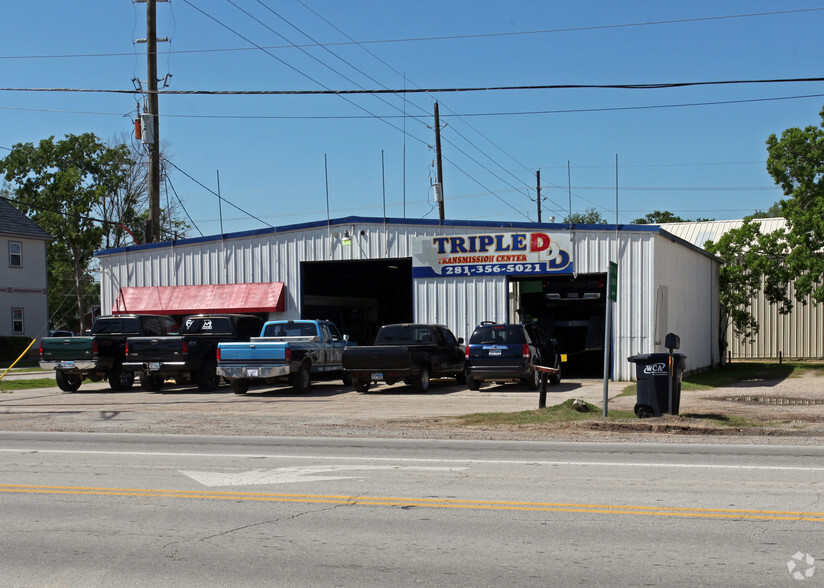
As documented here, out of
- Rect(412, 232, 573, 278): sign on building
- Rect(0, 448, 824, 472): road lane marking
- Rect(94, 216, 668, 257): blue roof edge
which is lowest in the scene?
Rect(0, 448, 824, 472): road lane marking

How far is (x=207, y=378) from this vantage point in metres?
24.8

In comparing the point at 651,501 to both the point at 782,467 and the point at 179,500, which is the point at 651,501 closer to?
the point at 782,467

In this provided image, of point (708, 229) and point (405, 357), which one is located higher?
point (708, 229)

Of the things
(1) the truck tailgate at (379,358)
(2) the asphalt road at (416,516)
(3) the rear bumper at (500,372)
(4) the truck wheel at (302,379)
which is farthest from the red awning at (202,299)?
(2) the asphalt road at (416,516)

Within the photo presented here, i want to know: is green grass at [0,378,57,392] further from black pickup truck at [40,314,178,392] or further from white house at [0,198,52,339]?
white house at [0,198,52,339]

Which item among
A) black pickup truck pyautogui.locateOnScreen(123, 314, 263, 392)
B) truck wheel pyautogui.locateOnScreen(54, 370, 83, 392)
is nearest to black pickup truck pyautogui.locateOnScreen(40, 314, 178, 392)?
truck wheel pyautogui.locateOnScreen(54, 370, 83, 392)

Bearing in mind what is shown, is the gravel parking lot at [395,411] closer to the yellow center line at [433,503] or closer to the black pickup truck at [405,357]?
the black pickup truck at [405,357]

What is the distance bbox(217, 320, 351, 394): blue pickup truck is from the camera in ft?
75.2

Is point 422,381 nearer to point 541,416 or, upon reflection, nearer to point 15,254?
point 541,416

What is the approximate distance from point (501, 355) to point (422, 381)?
7.14 ft

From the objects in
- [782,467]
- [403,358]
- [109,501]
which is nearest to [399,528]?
[109,501]

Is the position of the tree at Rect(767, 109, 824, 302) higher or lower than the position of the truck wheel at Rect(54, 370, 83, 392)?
higher

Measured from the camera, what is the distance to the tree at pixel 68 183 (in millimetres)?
64562

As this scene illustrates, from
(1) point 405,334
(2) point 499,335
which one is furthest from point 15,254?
(2) point 499,335
